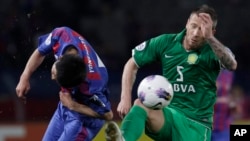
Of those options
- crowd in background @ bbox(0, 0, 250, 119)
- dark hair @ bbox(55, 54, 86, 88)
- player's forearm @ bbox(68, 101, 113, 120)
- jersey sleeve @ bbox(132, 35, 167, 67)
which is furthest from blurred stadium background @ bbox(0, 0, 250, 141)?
dark hair @ bbox(55, 54, 86, 88)

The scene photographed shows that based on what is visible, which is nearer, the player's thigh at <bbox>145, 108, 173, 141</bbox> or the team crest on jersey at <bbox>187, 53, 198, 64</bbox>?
the player's thigh at <bbox>145, 108, 173, 141</bbox>

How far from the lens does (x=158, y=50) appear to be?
8.29m

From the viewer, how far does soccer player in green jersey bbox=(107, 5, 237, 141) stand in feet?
26.1

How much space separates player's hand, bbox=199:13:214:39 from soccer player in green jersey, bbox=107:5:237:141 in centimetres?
3

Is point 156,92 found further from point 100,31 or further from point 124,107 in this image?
point 100,31

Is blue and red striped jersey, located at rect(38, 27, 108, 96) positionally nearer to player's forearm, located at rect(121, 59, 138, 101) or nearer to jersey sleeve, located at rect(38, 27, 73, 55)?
jersey sleeve, located at rect(38, 27, 73, 55)

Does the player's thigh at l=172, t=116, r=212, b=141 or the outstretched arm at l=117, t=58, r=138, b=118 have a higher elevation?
the outstretched arm at l=117, t=58, r=138, b=118

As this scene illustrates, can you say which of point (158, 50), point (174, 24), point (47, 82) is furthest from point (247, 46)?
point (158, 50)

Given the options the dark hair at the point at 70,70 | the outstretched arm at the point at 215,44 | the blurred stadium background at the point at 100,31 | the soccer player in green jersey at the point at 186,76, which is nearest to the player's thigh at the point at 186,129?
the soccer player in green jersey at the point at 186,76

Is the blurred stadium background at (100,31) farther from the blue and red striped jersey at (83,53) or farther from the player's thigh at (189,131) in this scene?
the player's thigh at (189,131)

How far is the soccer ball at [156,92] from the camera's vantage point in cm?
759

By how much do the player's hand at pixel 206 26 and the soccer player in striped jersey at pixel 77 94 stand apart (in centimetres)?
102

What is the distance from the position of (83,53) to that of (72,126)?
0.64 meters

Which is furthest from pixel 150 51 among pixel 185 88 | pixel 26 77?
pixel 26 77
